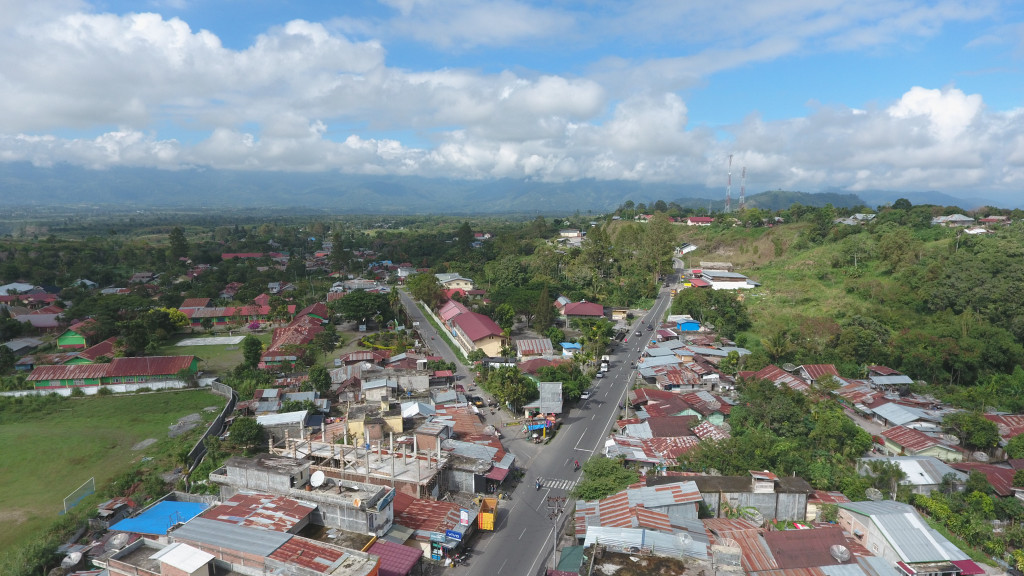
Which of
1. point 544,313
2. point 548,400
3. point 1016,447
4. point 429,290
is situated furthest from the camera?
point 429,290

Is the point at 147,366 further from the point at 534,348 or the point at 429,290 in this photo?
the point at 534,348

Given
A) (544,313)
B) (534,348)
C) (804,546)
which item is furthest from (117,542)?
(544,313)

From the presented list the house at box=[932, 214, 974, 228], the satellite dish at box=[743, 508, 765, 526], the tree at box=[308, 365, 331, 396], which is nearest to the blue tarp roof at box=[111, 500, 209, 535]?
the tree at box=[308, 365, 331, 396]

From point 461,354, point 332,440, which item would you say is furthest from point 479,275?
point 332,440

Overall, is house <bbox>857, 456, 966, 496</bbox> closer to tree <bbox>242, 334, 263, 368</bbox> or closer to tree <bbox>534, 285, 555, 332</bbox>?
tree <bbox>534, 285, 555, 332</bbox>

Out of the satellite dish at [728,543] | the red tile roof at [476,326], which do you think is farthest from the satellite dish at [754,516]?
the red tile roof at [476,326]
